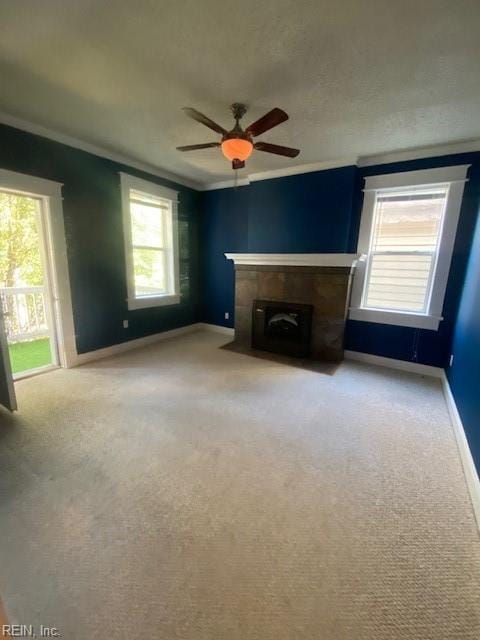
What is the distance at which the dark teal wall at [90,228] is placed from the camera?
271cm

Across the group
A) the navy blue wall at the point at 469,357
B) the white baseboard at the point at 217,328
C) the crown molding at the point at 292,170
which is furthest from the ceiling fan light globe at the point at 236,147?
the white baseboard at the point at 217,328

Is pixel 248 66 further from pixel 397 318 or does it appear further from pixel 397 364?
pixel 397 364

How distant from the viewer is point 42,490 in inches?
60.0

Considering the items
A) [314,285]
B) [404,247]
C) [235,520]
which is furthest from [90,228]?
[404,247]

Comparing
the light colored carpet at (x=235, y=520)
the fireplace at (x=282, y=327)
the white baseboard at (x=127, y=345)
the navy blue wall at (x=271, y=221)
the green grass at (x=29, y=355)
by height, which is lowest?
the green grass at (x=29, y=355)

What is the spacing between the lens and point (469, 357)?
2.13 metres

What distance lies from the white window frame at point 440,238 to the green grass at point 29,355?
416 cm

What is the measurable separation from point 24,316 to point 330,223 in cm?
428

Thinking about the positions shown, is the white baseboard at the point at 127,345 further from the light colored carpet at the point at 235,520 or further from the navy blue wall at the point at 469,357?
the navy blue wall at the point at 469,357

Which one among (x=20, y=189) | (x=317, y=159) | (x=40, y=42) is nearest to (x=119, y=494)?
(x=40, y=42)

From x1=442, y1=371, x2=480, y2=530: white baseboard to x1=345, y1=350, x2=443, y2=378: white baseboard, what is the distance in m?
0.66

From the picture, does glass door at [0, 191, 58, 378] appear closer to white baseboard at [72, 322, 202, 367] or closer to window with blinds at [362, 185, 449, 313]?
white baseboard at [72, 322, 202, 367]

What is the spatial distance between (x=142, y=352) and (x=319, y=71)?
3544 millimetres

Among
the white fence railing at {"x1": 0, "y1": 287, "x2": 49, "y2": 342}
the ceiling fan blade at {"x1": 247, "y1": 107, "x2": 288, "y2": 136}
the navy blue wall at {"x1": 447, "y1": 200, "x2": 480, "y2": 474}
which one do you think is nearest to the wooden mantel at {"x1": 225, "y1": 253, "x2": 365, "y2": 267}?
the navy blue wall at {"x1": 447, "y1": 200, "x2": 480, "y2": 474}
